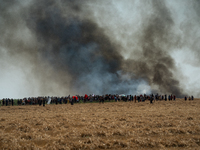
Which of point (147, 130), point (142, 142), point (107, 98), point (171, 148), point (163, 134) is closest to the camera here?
point (171, 148)

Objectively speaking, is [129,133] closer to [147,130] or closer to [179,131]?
[147,130]

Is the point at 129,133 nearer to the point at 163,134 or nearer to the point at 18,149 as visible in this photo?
the point at 163,134

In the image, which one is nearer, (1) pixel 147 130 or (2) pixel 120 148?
(2) pixel 120 148

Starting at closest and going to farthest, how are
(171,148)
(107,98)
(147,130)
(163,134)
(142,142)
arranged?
1. (171,148)
2. (142,142)
3. (163,134)
4. (147,130)
5. (107,98)

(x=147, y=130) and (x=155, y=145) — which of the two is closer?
(x=155, y=145)

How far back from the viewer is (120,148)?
10.4 metres

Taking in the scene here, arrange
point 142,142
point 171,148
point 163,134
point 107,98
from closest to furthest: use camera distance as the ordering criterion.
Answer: point 171,148
point 142,142
point 163,134
point 107,98

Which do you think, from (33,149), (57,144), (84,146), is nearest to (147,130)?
(84,146)

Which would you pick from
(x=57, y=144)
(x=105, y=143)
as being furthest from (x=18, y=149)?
(x=105, y=143)

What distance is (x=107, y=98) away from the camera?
216 ft

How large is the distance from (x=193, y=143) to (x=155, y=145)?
2.26 metres

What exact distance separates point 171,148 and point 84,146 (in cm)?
489

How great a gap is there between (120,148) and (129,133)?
304cm

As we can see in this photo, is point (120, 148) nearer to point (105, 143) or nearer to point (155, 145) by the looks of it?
point (105, 143)
